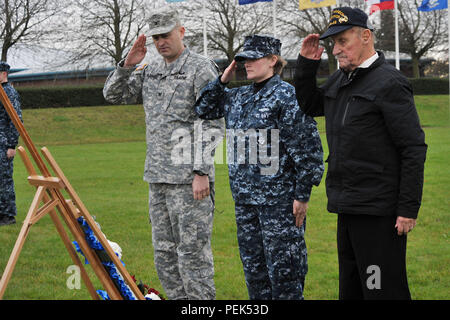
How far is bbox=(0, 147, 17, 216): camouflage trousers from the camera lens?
850 cm

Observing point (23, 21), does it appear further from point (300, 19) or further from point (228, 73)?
point (228, 73)

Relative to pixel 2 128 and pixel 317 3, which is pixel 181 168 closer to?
pixel 2 128

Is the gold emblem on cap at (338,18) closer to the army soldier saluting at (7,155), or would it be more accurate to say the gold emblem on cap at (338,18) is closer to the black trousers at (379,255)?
the black trousers at (379,255)

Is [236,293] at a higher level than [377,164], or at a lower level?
lower

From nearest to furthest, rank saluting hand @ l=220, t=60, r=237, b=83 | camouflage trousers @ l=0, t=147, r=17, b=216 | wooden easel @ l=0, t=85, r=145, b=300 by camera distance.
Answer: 1. wooden easel @ l=0, t=85, r=145, b=300
2. saluting hand @ l=220, t=60, r=237, b=83
3. camouflage trousers @ l=0, t=147, r=17, b=216

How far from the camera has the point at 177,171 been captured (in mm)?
4445

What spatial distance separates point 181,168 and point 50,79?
48488 mm

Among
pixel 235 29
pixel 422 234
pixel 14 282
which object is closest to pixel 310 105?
pixel 14 282

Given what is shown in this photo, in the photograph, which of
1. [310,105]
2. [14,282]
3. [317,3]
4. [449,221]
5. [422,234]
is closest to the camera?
[310,105]

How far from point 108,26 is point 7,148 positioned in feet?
101

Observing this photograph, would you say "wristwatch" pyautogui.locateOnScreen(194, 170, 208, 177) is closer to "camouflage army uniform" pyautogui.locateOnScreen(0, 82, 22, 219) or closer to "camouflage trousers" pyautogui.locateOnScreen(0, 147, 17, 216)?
"camouflage army uniform" pyautogui.locateOnScreen(0, 82, 22, 219)

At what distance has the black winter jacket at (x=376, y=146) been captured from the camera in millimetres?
3307

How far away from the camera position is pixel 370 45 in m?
3.51

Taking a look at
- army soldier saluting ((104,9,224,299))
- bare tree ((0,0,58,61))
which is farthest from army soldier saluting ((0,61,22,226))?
bare tree ((0,0,58,61))
